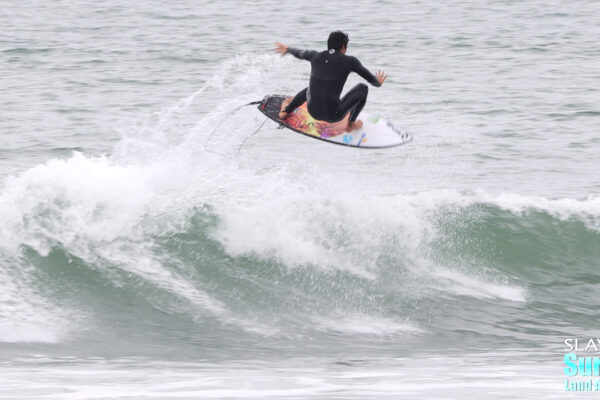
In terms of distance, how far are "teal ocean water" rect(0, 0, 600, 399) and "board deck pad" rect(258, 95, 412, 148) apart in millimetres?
1114

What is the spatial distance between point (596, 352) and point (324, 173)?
712 cm

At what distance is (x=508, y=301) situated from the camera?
11.6 meters

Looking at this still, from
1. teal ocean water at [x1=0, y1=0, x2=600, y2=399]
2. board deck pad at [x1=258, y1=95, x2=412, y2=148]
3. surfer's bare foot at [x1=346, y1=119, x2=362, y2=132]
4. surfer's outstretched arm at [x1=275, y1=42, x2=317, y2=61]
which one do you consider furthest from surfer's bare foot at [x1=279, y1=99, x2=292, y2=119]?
teal ocean water at [x1=0, y1=0, x2=600, y2=399]

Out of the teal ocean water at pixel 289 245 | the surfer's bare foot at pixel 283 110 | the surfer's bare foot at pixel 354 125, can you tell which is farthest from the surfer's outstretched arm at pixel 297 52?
the teal ocean water at pixel 289 245

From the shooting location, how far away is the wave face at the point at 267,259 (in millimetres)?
10312

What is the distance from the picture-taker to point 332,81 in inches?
438

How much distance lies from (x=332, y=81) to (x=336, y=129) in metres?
1.02

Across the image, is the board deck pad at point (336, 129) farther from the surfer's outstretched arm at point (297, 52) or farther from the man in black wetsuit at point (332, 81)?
the surfer's outstretched arm at point (297, 52)

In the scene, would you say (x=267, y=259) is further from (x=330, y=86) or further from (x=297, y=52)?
(x=297, y=52)

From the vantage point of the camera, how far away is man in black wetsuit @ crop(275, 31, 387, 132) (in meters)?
11.0

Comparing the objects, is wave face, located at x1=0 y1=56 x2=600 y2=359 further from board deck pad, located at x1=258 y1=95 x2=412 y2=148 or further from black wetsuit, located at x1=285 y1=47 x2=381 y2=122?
black wetsuit, located at x1=285 y1=47 x2=381 y2=122

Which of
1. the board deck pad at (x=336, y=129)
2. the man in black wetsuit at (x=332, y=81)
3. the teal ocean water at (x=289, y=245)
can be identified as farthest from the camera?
the board deck pad at (x=336, y=129)

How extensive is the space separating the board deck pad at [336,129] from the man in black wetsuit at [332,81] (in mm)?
172

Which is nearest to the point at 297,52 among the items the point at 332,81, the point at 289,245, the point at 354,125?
the point at 332,81
